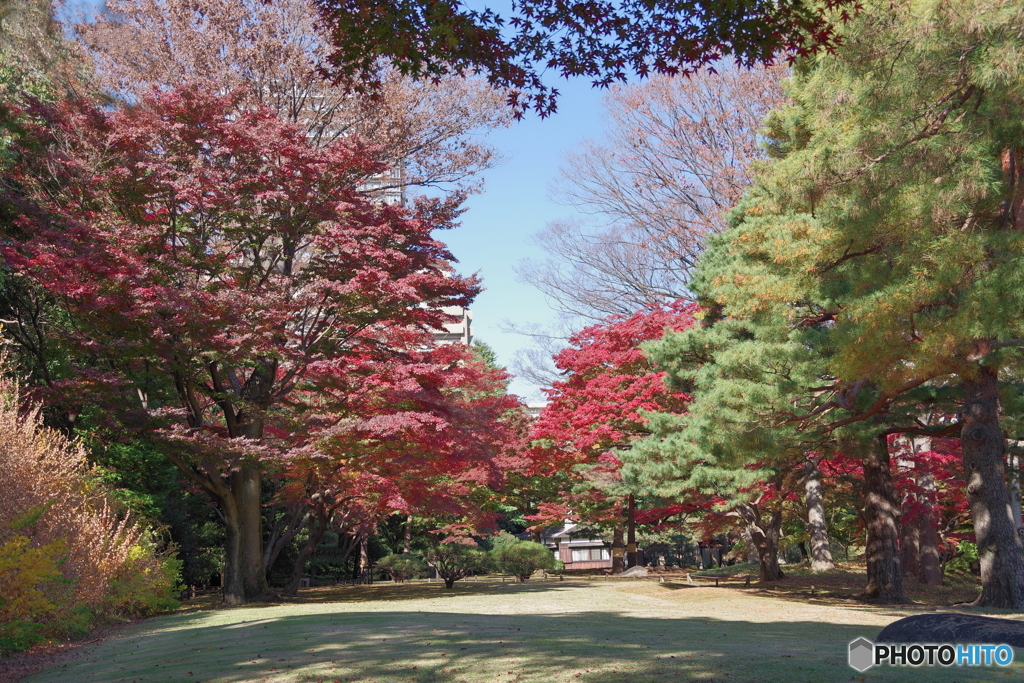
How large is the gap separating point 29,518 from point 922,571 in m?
19.3

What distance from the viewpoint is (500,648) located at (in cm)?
640

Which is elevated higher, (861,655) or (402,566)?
(861,655)

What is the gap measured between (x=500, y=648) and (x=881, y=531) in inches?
436

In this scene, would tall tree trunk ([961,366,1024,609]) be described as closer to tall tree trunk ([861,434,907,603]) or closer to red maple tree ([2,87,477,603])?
tall tree trunk ([861,434,907,603])

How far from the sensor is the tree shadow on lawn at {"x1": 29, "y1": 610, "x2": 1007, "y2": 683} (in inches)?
205

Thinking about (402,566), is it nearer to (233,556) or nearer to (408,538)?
(408,538)

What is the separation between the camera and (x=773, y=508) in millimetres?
18953

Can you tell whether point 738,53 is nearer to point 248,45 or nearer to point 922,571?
point 248,45

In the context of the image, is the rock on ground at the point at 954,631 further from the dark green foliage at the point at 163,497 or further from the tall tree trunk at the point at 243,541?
the dark green foliage at the point at 163,497

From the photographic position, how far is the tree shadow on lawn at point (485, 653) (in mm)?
5195

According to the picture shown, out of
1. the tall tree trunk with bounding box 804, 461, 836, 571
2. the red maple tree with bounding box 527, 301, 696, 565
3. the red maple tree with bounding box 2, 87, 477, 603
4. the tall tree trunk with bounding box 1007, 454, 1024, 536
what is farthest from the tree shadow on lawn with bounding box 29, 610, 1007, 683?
the tall tree trunk with bounding box 804, 461, 836, 571

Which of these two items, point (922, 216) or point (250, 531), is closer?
point (922, 216)

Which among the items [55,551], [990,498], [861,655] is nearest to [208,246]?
[55,551]

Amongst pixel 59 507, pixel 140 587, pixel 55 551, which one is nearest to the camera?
pixel 55 551
